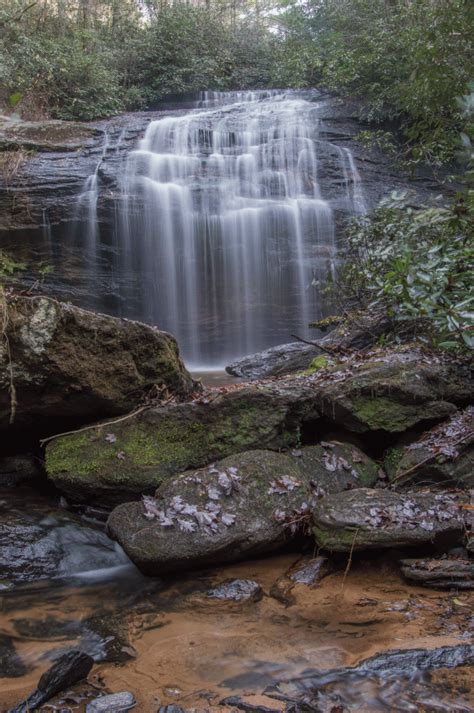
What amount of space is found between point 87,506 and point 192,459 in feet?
2.99

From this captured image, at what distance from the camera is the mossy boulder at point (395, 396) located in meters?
4.33

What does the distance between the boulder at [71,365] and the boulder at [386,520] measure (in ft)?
6.22

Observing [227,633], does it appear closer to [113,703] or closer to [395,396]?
[113,703]

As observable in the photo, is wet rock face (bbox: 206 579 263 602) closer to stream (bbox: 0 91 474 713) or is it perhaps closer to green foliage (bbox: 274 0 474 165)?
stream (bbox: 0 91 474 713)

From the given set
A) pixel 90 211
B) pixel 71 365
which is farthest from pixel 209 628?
pixel 90 211

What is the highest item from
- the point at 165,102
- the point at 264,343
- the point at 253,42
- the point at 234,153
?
the point at 253,42

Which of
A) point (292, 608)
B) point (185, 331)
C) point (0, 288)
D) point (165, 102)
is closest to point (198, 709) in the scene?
point (292, 608)

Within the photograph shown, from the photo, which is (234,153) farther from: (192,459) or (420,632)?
(420,632)

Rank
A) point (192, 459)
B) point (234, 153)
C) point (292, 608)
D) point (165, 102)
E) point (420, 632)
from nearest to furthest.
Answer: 1. point (420, 632)
2. point (292, 608)
3. point (192, 459)
4. point (234, 153)
5. point (165, 102)

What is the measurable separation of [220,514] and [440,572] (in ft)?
4.38

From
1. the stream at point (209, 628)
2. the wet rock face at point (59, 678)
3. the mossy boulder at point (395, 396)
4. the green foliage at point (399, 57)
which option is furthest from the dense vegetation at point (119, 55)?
the wet rock face at point (59, 678)

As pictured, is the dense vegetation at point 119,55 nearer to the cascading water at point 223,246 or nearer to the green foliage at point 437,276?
the cascading water at point 223,246

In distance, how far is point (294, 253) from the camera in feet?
42.4

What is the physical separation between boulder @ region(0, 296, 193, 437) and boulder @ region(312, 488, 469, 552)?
1896 mm
